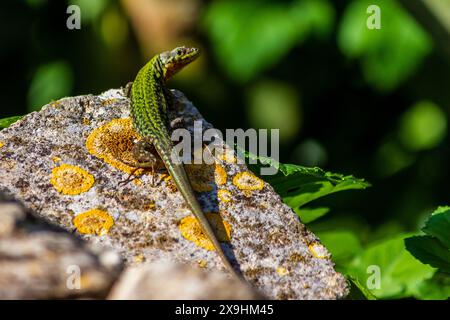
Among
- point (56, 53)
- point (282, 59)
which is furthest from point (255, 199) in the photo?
point (56, 53)

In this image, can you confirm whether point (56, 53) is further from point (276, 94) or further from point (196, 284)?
point (196, 284)

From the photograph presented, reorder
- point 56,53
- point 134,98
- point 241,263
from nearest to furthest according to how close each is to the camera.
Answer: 1. point 241,263
2. point 134,98
3. point 56,53

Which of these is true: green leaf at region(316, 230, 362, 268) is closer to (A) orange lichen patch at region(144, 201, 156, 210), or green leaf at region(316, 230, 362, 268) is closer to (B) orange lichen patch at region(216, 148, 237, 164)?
(B) orange lichen patch at region(216, 148, 237, 164)

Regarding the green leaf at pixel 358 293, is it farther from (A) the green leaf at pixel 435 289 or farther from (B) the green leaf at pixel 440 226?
(A) the green leaf at pixel 435 289
